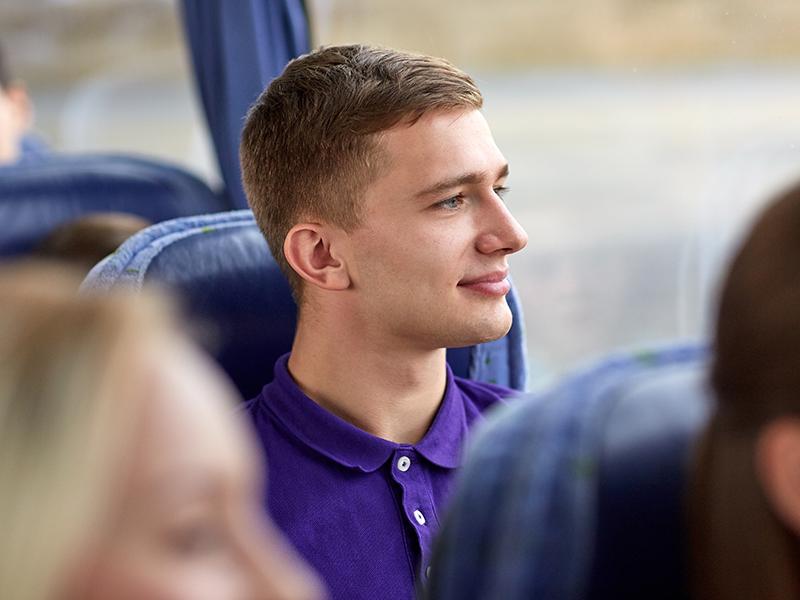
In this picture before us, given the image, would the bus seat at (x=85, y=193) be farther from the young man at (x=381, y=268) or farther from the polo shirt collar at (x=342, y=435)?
the polo shirt collar at (x=342, y=435)

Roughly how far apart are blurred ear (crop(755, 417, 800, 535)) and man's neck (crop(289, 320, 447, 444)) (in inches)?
33.6

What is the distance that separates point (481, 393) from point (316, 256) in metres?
0.31

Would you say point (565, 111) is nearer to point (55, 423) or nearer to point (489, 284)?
point (489, 284)

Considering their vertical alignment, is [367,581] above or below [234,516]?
below

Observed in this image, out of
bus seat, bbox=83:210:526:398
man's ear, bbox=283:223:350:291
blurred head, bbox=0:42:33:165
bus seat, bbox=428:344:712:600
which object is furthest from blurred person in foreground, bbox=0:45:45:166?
bus seat, bbox=428:344:712:600

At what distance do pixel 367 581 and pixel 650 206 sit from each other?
485 centimetres

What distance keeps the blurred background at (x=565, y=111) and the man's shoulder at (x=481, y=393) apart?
1.74m

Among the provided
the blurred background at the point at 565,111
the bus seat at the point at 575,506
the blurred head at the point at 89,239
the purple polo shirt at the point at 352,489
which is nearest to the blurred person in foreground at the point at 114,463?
the bus seat at the point at 575,506

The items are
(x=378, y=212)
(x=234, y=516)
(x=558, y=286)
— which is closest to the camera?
(x=234, y=516)

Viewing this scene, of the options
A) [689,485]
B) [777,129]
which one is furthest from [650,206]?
[689,485]

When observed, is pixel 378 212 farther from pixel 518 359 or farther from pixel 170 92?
pixel 170 92

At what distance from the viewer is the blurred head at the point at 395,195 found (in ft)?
5.02

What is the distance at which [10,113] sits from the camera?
3314 mm

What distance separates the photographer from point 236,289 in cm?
165
